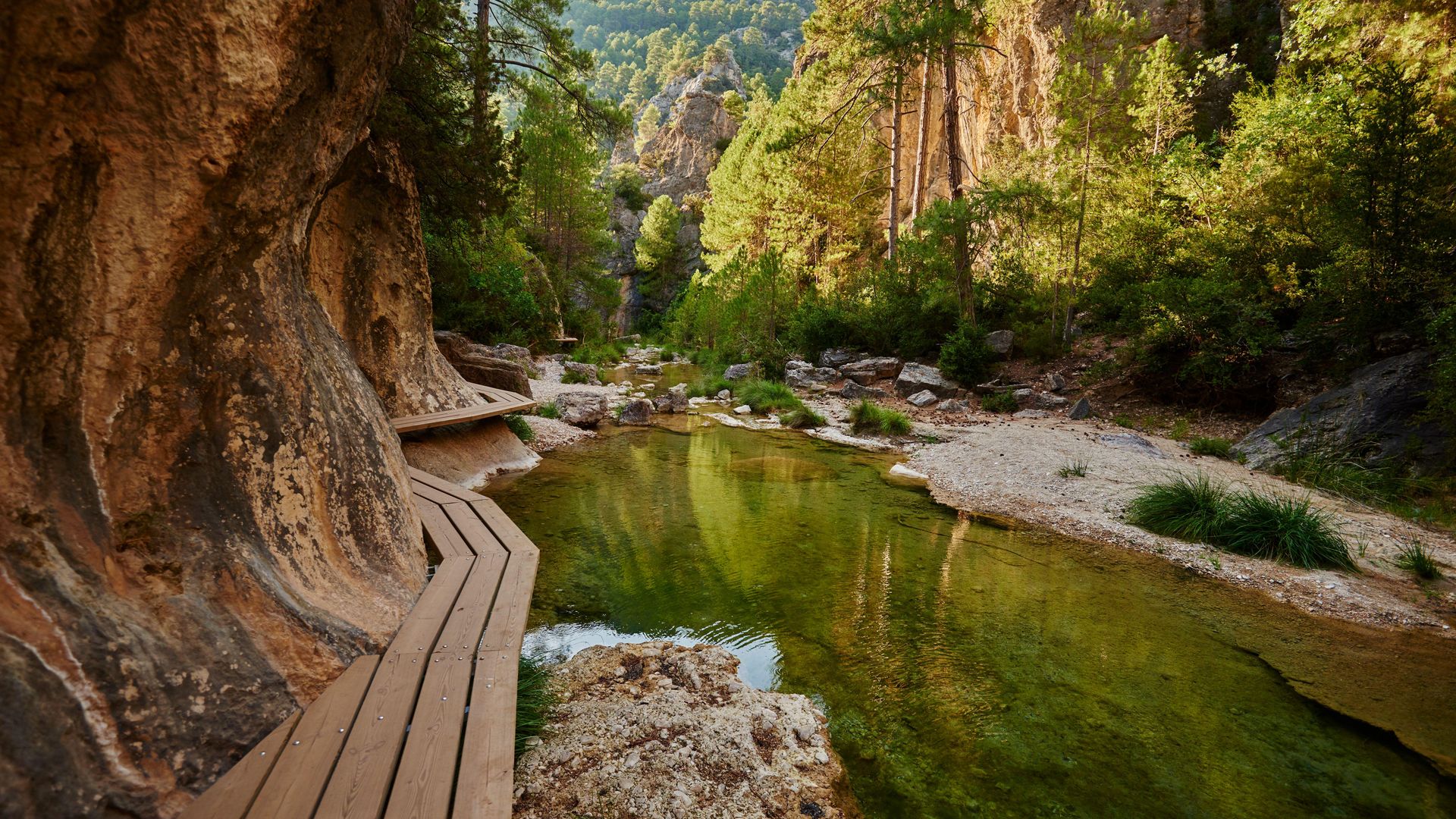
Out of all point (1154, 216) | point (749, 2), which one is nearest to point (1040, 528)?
point (1154, 216)

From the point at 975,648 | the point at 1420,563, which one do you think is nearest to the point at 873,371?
the point at 1420,563

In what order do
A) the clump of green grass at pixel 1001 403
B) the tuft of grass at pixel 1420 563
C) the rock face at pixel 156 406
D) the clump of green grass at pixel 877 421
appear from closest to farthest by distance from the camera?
the rock face at pixel 156 406 → the tuft of grass at pixel 1420 563 → the clump of green grass at pixel 877 421 → the clump of green grass at pixel 1001 403

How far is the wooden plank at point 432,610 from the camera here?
2588 millimetres

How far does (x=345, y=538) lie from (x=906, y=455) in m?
7.87

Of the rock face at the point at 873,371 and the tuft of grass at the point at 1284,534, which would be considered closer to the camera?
the tuft of grass at the point at 1284,534

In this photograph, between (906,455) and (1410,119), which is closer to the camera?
(1410,119)

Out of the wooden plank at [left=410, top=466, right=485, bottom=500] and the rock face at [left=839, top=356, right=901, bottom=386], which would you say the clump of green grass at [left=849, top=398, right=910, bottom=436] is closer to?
the rock face at [left=839, top=356, right=901, bottom=386]

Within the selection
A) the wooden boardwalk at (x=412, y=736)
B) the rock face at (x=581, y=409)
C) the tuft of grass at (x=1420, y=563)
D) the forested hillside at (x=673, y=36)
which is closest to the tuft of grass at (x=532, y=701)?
the wooden boardwalk at (x=412, y=736)

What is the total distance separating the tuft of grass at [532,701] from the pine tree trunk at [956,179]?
45.2 ft

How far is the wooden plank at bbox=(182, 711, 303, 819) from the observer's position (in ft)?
5.50

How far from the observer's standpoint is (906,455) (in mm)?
9258

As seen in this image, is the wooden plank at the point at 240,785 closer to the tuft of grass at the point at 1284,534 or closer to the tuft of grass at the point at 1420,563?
the tuft of grass at the point at 1284,534

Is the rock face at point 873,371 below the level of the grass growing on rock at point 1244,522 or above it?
above

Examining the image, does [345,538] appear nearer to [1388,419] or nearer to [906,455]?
[906,455]
